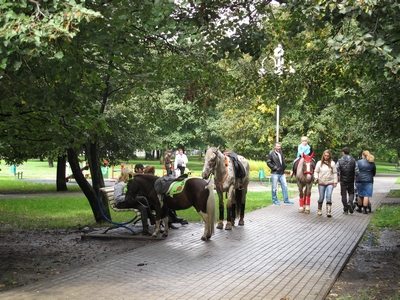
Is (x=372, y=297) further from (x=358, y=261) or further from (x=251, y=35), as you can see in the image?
(x=251, y=35)

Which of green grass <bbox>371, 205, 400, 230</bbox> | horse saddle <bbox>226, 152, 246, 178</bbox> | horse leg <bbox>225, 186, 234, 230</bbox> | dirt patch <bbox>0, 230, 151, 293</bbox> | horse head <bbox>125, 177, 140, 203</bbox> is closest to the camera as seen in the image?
dirt patch <bbox>0, 230, 151, 293</bbox>

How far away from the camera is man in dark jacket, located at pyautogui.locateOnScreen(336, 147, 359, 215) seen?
18.0 m

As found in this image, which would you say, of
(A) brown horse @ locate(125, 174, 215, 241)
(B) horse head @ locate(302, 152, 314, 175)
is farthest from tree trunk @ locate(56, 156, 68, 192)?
(A) brown horse @ locate(125, 174, 215, 241)

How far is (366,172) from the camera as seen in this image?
1798cm

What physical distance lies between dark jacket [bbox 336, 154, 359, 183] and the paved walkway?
400 centimetres

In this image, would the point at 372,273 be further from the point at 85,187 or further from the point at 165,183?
the point at 85,187

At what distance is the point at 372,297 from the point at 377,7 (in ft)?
12.1

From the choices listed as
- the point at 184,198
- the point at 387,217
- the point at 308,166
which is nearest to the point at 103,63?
the point at 184,198

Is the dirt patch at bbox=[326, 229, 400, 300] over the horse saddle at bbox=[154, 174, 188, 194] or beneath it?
Result: beneath

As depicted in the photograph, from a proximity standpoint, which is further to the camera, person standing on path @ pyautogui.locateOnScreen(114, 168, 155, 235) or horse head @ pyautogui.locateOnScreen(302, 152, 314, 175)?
horse head @ pyautogui.locateOnScreen(302, 152, 314, 175)

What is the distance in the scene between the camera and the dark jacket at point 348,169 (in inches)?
714

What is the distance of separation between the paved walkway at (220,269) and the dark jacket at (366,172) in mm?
3954

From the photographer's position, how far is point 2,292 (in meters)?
7.57

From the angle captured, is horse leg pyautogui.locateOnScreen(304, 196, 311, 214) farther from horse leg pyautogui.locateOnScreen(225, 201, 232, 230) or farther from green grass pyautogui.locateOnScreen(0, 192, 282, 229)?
horse leg pyautogui.locateOnScreen(225, 201, 232, 230)
